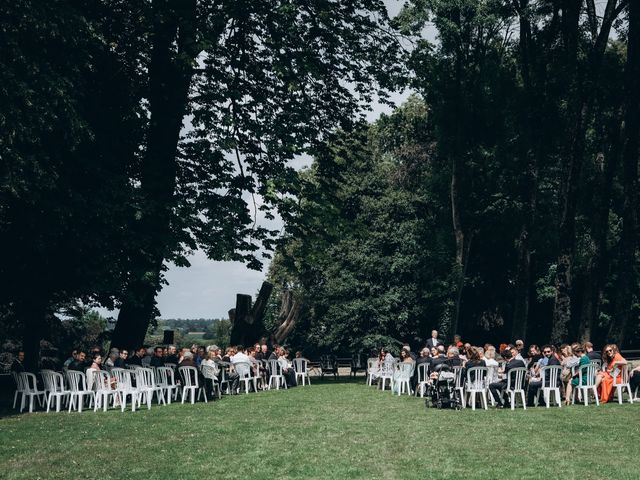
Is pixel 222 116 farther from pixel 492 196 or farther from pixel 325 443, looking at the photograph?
pixel 492 196

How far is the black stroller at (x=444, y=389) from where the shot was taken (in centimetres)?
1884

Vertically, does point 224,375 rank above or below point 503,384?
above

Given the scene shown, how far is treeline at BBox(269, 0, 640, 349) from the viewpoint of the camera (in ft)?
80.8

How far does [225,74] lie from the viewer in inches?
927

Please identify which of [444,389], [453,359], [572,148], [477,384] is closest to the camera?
[477,384]

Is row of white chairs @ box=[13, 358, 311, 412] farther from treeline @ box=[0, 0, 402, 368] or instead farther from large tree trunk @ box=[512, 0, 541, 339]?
large tree trunk @ box=[512, 0, 541, 339]

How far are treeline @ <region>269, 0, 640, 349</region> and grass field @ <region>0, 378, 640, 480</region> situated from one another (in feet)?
24.0

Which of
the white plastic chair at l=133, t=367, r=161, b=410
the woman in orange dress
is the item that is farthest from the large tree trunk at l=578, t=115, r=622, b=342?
the white plastic chair at l=133, t=367, r=161, b=410

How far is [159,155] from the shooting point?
75.3 ft

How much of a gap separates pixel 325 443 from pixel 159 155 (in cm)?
1233

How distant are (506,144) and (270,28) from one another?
47.6 ft

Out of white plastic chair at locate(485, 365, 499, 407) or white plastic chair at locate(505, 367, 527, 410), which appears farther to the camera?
white plastic chair at locate(485, 365, 499, 407)

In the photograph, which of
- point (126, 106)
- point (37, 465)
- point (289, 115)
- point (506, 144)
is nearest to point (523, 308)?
point (506, 144)

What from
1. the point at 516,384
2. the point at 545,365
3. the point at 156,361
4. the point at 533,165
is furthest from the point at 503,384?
the point at 533,165
